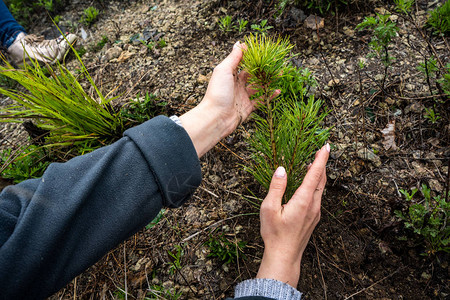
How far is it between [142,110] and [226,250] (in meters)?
1.38

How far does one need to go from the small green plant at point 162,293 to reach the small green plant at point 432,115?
6.43 ft

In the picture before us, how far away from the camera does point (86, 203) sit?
1087 mm

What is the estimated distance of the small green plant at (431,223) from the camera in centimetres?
132

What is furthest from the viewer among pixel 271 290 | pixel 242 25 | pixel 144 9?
pixel 144 9

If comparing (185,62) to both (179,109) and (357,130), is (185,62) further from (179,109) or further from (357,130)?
(357,130)

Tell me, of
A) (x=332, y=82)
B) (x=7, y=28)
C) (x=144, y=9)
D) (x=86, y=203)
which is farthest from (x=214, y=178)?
(x=7, y=28)

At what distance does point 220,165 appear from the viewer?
81.0 inches

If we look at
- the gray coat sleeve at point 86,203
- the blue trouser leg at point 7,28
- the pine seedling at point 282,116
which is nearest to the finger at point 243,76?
the pine seedling at point 282,116

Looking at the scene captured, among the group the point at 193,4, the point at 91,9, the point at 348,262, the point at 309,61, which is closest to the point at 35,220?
the point at 348,262

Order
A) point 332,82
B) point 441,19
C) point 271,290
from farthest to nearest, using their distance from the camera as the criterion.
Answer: point 332,82
point 441,19
point 271,290

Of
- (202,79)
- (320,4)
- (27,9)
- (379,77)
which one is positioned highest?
(27,9)

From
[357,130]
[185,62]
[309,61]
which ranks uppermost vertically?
[185,62]

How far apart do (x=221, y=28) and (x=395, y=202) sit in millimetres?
2212

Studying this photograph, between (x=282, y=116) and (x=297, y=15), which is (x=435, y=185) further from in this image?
(x=297, y=15)
